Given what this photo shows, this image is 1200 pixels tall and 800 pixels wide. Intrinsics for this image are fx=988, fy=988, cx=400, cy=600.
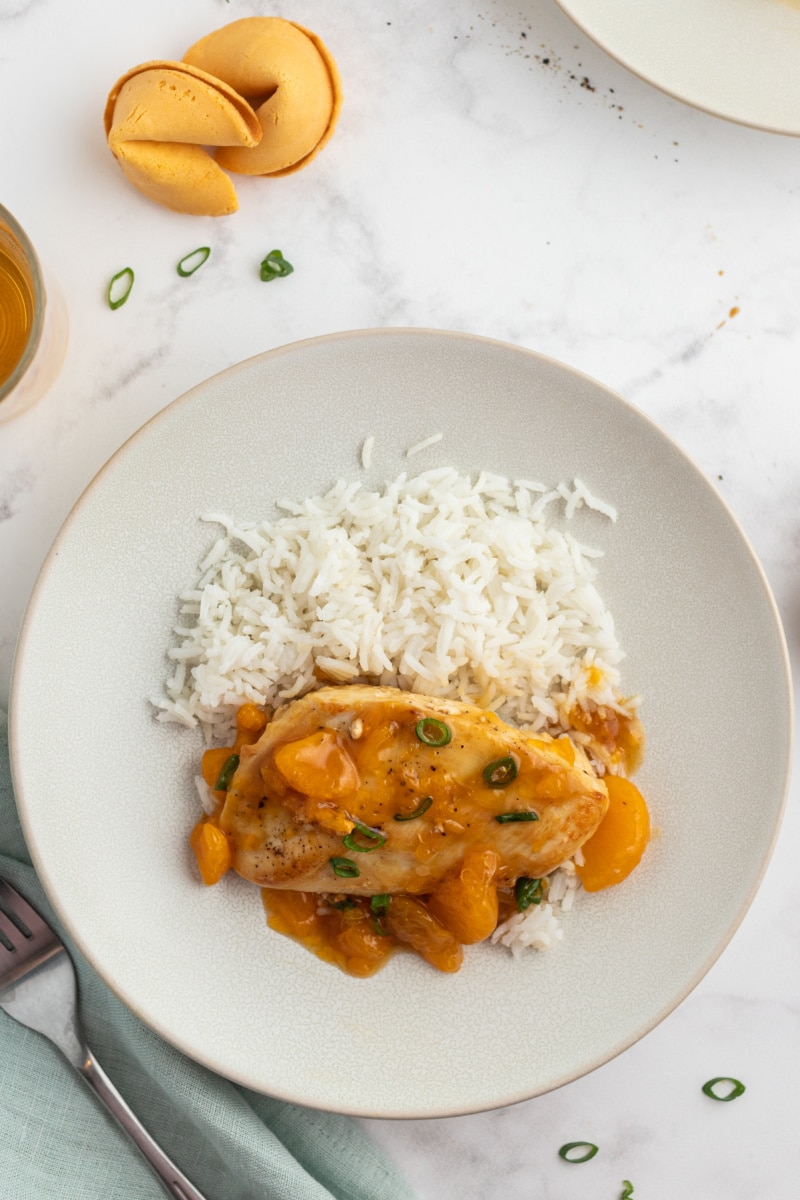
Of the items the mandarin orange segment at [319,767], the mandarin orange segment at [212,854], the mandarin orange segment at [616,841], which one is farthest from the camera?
the mandarin orange segment at [616,841]

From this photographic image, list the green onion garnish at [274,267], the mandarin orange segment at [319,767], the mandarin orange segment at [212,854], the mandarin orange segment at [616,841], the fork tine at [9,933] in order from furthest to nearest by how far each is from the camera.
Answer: the green onion garnish at [274,267] → the fork tine at [9,933] → the mandarin orange segment at [616,841] → the mandarin orange segment at [212,854] → the mandarin orange segment at [319,767]

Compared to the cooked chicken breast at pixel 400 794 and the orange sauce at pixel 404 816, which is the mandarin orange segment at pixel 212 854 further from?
the cooked chicken breast at pixel 400 794

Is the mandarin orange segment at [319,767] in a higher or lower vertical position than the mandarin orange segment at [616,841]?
higher

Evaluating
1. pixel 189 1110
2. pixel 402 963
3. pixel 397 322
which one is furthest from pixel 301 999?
pixel 397 322

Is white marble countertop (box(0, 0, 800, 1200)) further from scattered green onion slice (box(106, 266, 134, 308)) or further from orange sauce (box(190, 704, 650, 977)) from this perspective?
orange sauce (box(190, 704, 650, 977))

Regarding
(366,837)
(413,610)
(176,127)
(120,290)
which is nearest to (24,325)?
(120,290)

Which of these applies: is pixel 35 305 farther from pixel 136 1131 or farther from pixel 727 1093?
pixel 727 1093

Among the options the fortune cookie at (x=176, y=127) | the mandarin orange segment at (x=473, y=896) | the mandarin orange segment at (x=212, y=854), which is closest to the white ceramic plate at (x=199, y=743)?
the mandarin orange segment at (x=212, y=854)
